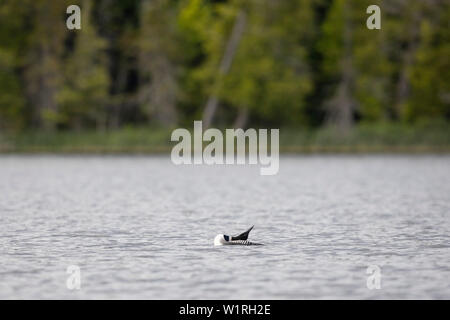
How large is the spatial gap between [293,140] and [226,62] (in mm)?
10101

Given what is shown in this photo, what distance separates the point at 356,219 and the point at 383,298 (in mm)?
13931

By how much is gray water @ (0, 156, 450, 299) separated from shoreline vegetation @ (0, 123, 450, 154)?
95.2 ft

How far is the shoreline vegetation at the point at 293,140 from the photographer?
8319 cm

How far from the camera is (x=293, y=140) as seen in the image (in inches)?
3324

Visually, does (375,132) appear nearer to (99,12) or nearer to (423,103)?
(423,103)

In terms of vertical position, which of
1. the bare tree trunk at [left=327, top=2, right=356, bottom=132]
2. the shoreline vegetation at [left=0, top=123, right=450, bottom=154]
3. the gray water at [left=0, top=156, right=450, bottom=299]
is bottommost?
the gray water at [left=0, top=156, right=450, bottom=299]

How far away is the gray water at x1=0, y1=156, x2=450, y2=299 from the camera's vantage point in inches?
725

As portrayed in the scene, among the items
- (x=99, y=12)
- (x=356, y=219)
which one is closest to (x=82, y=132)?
(x=99, y=12)

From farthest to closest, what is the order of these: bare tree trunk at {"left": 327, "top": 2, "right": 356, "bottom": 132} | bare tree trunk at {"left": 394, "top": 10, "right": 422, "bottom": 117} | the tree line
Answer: bare tree trunk at {"left": 394, "top": 10, "right": 422, "bottom": 117} < bare tree trunk at {"left": 327, "top": 2, "right": 356, "bottom": 132} < the tree line

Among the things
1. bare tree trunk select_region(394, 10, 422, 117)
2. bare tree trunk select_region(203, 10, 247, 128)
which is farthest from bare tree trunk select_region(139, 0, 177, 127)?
bare tree trunk select_region(394, 10, 422, 117)

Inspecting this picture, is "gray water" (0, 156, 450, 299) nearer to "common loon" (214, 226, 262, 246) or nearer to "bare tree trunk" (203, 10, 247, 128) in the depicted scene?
"common loon" (214, 226, 262, 246)

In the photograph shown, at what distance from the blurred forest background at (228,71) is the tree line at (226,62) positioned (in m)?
0.11

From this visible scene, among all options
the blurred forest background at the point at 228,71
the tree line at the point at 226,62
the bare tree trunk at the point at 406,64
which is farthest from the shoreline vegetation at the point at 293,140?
the bare tree trunk at the point at 406,64

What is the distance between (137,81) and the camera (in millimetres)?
97875
